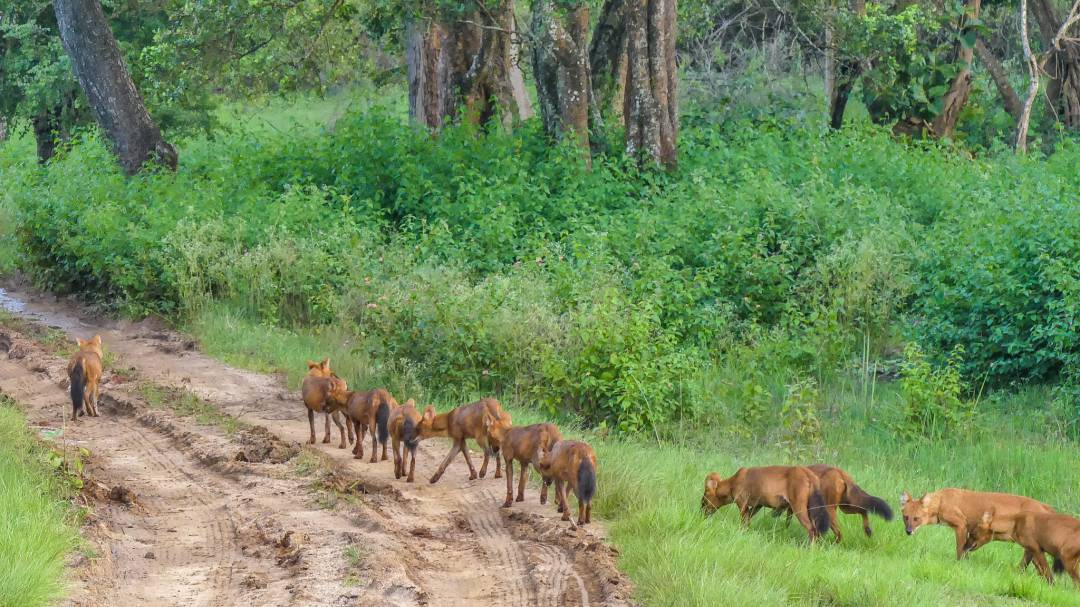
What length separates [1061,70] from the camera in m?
24.7

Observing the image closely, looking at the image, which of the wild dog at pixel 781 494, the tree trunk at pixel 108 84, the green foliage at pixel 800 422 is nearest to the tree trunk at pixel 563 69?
the tree trunk at pixel 108 84

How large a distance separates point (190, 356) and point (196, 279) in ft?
5.57

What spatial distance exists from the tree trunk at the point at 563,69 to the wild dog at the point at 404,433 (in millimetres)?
9734

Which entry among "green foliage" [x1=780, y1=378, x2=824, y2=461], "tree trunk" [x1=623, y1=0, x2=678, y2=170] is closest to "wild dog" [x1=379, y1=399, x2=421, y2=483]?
"green foliage" [x1=780, y1=378, x2=824, y2=461]

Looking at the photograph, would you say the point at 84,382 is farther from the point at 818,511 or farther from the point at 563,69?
the point at 563,69

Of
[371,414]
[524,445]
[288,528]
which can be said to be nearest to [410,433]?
[371,414]

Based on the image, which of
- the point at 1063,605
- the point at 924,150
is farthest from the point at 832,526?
the point at 924,150

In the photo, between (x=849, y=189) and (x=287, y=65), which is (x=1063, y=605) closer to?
(x=849, y=189)

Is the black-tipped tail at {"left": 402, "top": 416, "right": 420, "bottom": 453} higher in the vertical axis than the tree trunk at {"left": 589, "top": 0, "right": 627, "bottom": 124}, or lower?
lower

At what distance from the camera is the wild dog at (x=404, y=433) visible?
29.3ft

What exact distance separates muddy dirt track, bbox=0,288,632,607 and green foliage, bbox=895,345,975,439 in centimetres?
448

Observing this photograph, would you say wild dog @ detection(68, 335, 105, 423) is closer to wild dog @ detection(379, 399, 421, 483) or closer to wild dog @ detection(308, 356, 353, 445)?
wild dog @ detection(308, 356, 353, 445)

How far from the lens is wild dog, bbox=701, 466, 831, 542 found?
7719mm

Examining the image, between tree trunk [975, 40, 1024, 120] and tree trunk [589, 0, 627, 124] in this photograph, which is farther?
tree trunk [975, 40, 1024, 120]
